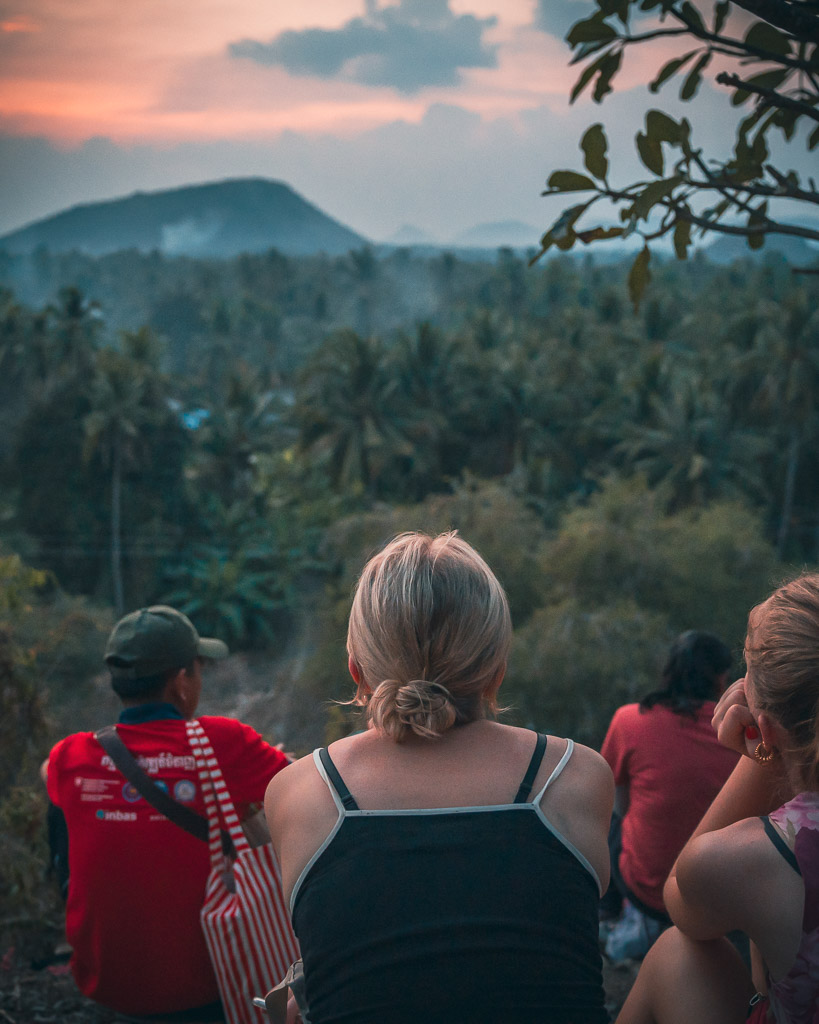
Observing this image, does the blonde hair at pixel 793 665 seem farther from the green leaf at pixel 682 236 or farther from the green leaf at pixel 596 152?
the green leaf at pixel 596 152

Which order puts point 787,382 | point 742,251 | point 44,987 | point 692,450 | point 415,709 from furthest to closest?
point 742,251, point 787,382, point 692,450, point 44,987, point 415,709

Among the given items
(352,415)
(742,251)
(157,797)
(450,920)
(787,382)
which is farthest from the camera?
(742,251)

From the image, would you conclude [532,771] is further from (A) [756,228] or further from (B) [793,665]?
(A) [756,228]

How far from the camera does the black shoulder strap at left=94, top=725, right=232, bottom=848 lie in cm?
200

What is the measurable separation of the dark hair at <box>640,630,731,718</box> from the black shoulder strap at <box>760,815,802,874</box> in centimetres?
161

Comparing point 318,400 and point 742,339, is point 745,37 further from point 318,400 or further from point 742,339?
point 742,339

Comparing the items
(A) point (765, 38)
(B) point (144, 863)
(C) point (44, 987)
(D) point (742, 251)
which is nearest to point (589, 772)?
(B) point (144, 863)

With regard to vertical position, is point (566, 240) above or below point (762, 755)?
above

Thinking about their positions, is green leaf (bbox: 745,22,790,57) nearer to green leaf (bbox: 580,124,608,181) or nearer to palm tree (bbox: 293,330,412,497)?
green leaf (bbox: 580,124,608,181)

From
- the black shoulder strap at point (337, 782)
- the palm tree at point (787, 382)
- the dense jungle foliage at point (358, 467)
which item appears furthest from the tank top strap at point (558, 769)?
the palm tree at point (787, 382)

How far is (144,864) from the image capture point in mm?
2010

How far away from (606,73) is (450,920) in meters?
1.69

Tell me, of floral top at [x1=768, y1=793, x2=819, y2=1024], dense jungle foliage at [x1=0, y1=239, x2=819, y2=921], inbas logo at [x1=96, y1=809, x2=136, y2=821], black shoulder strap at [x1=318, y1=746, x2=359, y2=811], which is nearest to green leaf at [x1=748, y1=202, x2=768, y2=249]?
floral top at [x1=768, y1=793, x2=819, y2=1024]

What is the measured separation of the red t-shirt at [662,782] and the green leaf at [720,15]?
79.5 inches
